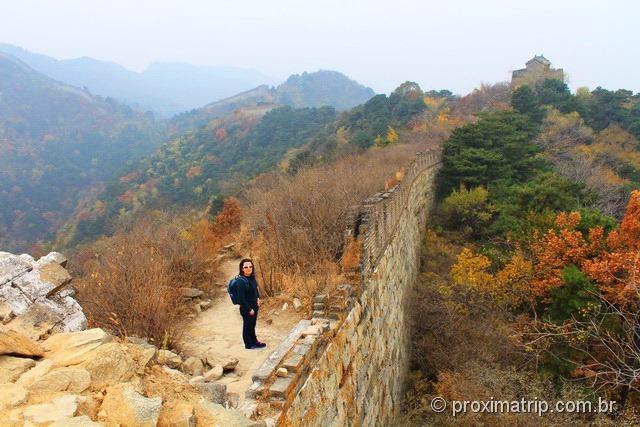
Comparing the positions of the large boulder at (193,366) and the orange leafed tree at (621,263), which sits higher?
the large boulder at (193,366)

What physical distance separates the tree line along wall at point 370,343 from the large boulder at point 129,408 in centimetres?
108

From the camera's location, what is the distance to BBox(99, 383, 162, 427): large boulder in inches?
91.0

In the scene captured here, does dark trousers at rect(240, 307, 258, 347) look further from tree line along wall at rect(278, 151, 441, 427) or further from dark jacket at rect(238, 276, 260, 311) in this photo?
tree line along wall at rect(278, 151, 441, 427)

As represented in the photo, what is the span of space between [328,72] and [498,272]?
481 ft

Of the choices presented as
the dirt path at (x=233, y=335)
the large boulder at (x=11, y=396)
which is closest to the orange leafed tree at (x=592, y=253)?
the dirt path at (x=233, y=335)

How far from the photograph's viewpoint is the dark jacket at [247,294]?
4859mm

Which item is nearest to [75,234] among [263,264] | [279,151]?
[279,151]

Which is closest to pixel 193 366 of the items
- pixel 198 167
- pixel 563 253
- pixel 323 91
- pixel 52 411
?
pixel 52 411

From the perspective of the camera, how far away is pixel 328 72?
14988cm

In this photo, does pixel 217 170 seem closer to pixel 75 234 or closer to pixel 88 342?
pixel 75 234

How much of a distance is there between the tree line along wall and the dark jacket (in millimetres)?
1048

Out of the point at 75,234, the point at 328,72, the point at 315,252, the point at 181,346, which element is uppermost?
the point at 328,72

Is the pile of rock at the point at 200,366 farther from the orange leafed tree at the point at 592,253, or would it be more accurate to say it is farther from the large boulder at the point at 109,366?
the orange leafed tree at the point at 592,253

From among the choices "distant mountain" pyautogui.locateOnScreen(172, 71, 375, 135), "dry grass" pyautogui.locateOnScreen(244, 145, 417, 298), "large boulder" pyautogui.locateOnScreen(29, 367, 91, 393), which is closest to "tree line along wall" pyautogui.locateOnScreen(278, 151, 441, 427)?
"dry grass" pyautogui.locateOnScreen(244, 145, 417, 298)
